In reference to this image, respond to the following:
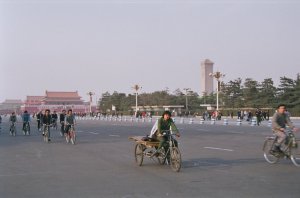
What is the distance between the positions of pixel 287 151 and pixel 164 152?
3.15 meters

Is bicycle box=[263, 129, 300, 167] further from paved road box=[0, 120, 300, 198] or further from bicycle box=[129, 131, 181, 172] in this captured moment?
bicycle box=[129, 131, 181, 172]

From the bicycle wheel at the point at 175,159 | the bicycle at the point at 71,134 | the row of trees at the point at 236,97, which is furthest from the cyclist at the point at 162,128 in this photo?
the row of trees at the point at 236,97

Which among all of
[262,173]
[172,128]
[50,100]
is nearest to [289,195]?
[262,173]

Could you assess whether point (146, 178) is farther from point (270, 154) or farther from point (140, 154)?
point (270, 154)

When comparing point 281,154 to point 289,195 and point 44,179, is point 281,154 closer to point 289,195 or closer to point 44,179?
point 289,195

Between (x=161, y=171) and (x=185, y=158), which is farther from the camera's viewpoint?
(x=185, y=158)

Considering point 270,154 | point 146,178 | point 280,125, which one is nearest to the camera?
point 146,178

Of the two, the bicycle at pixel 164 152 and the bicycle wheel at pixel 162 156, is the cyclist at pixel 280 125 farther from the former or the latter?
the bicycle wheel at pixel 162 156

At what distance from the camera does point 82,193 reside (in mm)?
8719

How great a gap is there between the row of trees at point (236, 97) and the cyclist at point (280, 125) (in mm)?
58292

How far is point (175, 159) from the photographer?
11359 millimetres

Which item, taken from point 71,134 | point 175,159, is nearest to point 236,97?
point 71,134

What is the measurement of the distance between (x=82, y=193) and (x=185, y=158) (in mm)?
6400

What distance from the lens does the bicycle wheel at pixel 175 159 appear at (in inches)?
443
